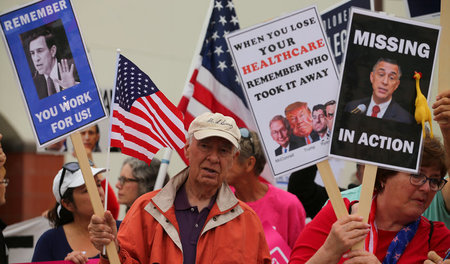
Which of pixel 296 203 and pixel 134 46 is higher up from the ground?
pixel 134 46

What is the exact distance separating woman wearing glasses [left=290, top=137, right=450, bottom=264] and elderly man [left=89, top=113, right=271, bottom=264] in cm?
31

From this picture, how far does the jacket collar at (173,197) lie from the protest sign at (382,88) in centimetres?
70

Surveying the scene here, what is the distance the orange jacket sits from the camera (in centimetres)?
328

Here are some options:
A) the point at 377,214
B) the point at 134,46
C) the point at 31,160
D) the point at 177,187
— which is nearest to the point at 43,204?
the point at 31,160

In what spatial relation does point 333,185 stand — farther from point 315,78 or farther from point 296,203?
point 296,203

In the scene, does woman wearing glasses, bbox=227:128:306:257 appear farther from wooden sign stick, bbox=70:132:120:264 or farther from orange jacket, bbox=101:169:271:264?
wooden sign stick, bbox=70:132:120:264

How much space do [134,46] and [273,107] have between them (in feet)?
19.9

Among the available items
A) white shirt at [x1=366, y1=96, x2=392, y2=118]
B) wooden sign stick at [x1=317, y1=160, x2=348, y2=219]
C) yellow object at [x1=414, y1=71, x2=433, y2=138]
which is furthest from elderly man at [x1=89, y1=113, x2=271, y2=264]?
yellow object at [x1=414, y1=71, x2=433, y2=138]

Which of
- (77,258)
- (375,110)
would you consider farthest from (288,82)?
(77,258)

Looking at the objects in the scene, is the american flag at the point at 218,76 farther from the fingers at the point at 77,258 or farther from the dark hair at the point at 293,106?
the dark hair at the point at 293,106

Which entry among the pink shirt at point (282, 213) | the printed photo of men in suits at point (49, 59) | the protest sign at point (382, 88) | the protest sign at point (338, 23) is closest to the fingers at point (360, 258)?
the protest sign at point (382, 88)

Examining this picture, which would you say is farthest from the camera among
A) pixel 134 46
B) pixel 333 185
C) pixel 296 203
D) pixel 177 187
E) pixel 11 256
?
pixel 134 46

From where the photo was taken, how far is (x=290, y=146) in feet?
10.2

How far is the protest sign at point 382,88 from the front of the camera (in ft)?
9.98
